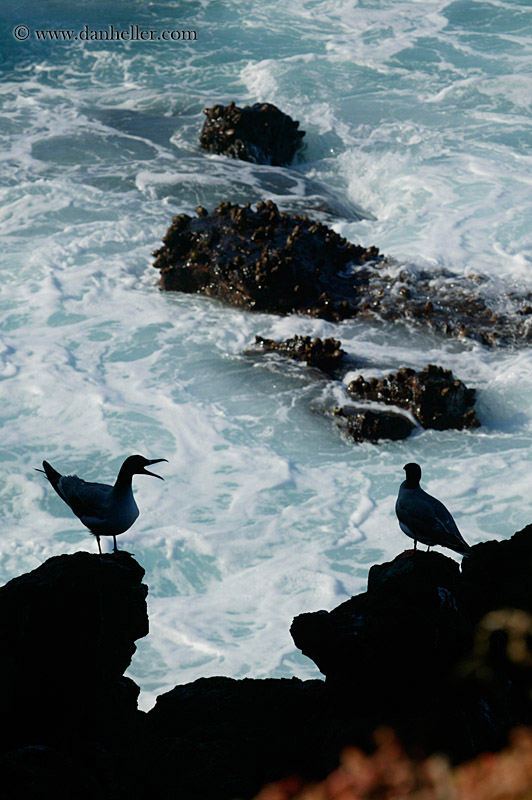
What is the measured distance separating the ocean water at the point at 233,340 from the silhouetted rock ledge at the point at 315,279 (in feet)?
1.15

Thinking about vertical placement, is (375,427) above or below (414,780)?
below

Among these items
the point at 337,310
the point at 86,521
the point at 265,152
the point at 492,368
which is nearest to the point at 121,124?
the point at 265,152

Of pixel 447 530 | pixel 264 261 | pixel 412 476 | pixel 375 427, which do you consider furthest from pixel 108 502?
pixel 264 261

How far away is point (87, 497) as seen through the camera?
17.0 ft

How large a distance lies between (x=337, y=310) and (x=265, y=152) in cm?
761

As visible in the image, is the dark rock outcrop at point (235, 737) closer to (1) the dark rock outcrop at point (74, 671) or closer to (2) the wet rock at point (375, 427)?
(1) the dark rock outcrop at point (74, 671)

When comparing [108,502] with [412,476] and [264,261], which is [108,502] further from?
[264,261]

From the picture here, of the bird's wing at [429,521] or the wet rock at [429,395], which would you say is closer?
the bird's wing at [429,521]

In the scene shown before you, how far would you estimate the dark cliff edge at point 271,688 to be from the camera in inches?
160

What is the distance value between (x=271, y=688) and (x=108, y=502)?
1424mm

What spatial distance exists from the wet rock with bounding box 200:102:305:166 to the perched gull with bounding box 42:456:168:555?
47.1 feet

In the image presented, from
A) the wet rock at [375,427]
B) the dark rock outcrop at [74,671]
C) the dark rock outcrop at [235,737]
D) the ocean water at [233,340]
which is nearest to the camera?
the dark rock outcrop at [74,671]

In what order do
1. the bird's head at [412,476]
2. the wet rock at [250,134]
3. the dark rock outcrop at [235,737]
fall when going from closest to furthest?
the dark rock outcrop at [235,737] → the bird's head at [412,476] → the wet rock at [250,134]

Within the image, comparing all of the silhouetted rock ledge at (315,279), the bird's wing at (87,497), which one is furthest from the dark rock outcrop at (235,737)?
the silhouetted rock ledge at (315,279)
